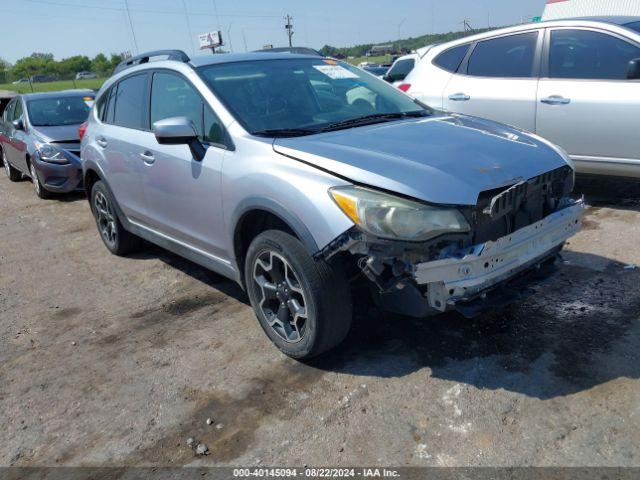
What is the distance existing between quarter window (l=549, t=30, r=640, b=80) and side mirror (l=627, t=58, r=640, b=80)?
0.10 metres

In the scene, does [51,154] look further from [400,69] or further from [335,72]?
[400,69]

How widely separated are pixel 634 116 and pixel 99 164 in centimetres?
492

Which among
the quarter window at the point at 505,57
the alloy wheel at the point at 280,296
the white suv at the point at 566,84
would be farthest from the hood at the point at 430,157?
the quarter window at the point at 505,57

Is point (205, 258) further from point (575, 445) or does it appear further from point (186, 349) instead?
point (575, 445)

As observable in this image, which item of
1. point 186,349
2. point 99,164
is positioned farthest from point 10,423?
point 99,164

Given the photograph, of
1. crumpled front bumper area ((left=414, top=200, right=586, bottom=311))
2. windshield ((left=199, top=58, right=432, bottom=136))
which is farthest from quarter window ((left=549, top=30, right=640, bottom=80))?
crumpled front bumper area ((left=414, top=200, right=586, bottom=311))

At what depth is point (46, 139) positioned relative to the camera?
29.5 feet

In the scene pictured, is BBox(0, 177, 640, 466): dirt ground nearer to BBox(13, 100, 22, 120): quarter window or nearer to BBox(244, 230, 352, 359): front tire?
BBox(244, 230, 352, 359): front tire

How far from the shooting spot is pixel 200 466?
8.75 feet

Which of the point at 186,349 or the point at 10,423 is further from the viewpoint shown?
the point at 186,349

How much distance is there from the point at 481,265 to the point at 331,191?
81cm

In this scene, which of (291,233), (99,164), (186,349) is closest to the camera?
(291,233)

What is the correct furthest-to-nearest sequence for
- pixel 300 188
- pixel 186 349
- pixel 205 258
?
pixel 205 258
pixel 186 349
pixel 300 188

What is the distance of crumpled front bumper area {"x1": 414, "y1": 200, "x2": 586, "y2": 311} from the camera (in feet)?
8.95
